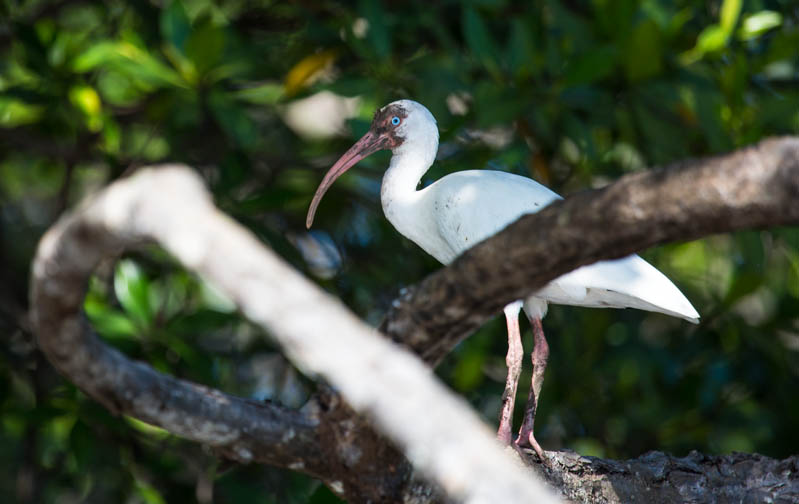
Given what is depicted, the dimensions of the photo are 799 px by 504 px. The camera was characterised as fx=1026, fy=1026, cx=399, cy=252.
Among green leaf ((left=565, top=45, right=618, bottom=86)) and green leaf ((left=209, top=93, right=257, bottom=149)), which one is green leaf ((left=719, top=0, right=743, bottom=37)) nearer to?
green leaf ((left=565, top=45, right=618, bottom=86))

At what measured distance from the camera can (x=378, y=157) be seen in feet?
15.6

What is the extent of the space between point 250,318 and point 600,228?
0.74m

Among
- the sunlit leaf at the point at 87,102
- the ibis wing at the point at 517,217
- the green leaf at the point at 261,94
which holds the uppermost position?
the ibis wing at the point at 517,217

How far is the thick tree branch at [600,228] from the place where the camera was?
71.5 inches

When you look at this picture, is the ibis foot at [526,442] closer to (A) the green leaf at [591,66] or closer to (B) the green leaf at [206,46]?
(A) the green leaf at [591,66]

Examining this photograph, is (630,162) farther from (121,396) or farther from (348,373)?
(348,373)

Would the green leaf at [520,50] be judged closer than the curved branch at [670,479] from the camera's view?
No

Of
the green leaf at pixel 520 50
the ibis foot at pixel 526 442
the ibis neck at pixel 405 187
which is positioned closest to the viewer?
the ibis foot at pixel 526 442

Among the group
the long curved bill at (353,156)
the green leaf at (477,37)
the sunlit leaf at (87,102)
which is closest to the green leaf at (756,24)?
the green leaf at (477,37)

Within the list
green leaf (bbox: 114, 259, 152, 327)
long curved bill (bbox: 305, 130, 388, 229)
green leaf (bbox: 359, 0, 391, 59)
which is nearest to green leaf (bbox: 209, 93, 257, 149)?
long curved bill (bbox: 305, 130, 388, 229)

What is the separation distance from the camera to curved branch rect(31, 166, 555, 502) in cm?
140

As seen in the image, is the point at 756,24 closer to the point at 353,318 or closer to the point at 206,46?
the point at 206,46

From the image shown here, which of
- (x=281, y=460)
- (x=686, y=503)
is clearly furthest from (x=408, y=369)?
(x=686, y=503)

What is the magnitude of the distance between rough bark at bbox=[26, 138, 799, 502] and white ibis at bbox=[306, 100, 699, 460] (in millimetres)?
1036
